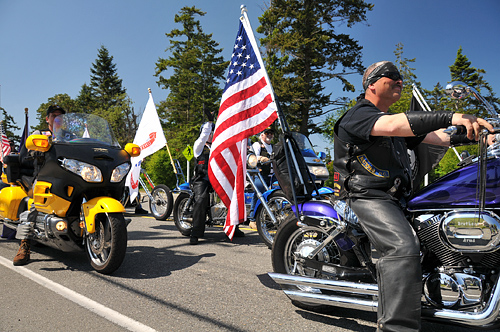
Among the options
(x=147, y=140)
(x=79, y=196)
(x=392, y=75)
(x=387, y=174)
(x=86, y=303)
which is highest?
(x=147, y=140)

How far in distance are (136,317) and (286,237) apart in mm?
1339

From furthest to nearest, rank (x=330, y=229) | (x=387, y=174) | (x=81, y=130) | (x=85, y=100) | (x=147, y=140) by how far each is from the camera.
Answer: (x=85, y=100), (x=147, y=140), (x=81, y=130), (x=330, y=229), (x=387, y=174)

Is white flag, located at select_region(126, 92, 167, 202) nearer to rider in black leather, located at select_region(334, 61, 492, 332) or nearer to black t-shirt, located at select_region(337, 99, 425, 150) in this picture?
→ rider in black leather, located at select_region(334, 61, 492, 332)

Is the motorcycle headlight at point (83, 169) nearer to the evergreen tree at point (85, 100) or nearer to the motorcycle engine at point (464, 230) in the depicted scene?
the motorcycle engine at point (464, 230)

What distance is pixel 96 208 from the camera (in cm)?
388

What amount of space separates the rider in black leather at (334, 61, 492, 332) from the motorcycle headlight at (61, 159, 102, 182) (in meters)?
2.79

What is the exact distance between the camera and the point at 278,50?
2581 centimetres

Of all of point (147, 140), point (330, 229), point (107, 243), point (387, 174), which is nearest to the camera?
point (387, 174)

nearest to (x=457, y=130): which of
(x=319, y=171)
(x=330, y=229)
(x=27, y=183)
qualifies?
(x=330, y=229)

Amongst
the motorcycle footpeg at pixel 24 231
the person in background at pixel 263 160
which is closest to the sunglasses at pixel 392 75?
the person in background at pixel 263 160

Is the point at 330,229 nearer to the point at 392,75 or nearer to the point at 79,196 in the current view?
the point at 392,75

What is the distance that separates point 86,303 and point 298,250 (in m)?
1.85

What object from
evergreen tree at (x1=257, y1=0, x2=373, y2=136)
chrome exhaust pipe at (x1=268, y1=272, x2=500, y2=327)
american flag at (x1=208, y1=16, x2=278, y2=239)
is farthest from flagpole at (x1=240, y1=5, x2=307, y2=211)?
evergreen tree at (x1=257, y1=0, x2=373, y2=136)

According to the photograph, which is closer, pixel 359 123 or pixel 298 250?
pixel 359 123
